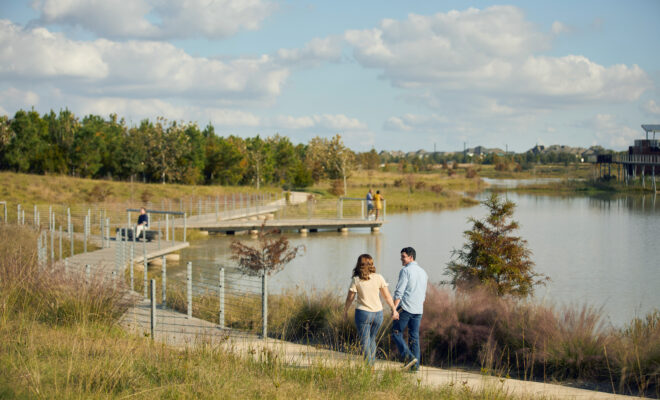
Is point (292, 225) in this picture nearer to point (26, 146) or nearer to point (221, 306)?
point (221, 306)

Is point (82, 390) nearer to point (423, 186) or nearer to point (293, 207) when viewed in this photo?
point (293, 207)

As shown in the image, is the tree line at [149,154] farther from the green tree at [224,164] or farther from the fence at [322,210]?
the fence at [322,210]

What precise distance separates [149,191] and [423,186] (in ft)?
94.0

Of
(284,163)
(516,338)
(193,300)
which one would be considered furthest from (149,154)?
(516,338)

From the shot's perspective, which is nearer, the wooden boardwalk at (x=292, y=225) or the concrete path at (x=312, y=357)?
the concrete path at (x=312, y=357)

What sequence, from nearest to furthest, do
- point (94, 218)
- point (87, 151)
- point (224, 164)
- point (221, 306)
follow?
point (221, 306), point (94, 218), point (87, 151), point (224, 164)

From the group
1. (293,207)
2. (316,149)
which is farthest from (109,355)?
(316,149)

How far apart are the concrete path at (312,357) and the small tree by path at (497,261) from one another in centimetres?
479

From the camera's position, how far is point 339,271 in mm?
22594

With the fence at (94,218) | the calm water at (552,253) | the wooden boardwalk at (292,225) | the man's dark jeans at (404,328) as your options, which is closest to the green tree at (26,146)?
the fence at (94,218)

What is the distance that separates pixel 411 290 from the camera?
7.96 m

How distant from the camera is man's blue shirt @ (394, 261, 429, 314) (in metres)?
7.95

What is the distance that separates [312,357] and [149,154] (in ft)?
168

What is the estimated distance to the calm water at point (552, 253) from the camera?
18109 mm
